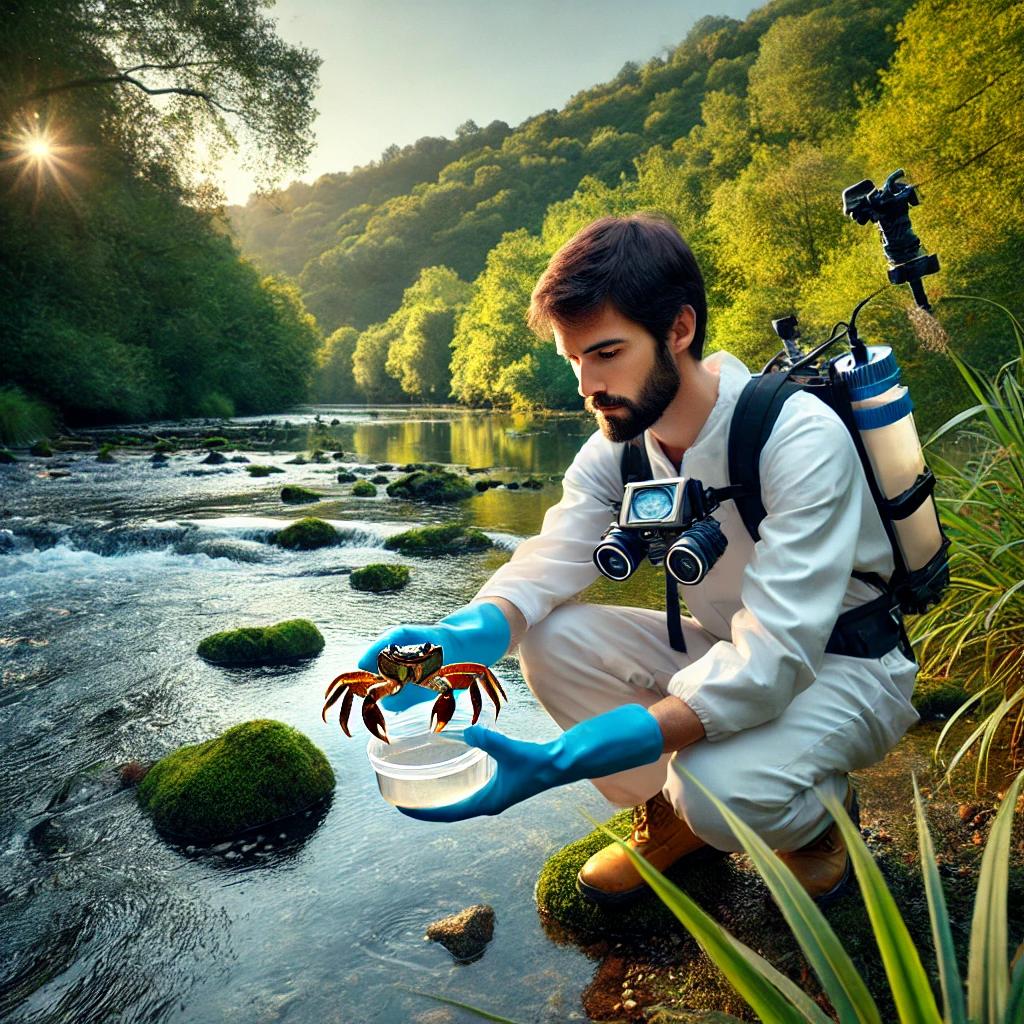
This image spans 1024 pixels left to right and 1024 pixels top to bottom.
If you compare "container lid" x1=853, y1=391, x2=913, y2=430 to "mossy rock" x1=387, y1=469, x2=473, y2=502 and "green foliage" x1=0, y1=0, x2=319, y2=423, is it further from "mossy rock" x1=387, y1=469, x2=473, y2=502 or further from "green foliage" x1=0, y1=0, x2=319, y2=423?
"green foliage" x1=0, y1=0, x2=319, y2=423

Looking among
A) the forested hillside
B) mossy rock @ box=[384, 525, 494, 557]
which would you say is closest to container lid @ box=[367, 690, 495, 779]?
the forested hillside

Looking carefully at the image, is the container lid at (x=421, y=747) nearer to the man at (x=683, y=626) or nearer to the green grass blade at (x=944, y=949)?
the man at (x=683, y=626)

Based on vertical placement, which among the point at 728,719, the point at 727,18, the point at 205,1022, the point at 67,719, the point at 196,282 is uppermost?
the point at 727,18

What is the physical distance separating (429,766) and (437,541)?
7280 mm

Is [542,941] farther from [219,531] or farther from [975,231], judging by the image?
[975,231]

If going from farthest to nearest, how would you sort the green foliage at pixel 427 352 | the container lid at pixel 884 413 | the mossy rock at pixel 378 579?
the green foliage at pixel 427 352, the mossy rock at pixel 378 579, the container lid at pixel 884 413

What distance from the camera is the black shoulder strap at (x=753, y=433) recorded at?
2.13 m

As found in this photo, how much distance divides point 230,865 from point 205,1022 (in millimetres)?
838

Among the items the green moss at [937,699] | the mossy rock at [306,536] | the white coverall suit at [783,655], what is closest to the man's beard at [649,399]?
the white coverall suit at [783,655]

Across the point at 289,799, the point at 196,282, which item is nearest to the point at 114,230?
the point at 196,282

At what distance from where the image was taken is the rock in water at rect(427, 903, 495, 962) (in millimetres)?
2264

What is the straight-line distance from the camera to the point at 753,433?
2.13m

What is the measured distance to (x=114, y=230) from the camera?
22.3 m

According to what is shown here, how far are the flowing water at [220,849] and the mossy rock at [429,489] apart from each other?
4.87m
